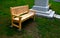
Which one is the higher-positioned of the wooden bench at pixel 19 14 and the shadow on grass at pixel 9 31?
the wooden bench at pixel 19 14

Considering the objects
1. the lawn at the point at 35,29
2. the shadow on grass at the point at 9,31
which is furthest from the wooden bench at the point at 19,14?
the lawn at the point at 35,29

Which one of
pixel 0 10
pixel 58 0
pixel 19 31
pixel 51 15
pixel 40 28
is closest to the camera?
pixel 19 31

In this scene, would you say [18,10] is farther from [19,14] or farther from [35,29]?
[35,29]

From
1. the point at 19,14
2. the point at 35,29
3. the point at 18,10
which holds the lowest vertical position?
the point at 35,29

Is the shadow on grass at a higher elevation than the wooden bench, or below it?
below

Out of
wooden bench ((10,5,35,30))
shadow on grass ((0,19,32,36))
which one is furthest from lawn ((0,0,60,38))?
wooden bench ((10,5,35,30))

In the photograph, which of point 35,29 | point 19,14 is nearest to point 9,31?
point 19,14

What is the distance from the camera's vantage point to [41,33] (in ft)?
18.6

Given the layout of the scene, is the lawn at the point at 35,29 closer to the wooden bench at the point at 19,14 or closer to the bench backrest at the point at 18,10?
the wooden bench at the point at 19,14

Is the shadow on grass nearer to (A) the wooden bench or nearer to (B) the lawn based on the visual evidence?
(B) the lawn

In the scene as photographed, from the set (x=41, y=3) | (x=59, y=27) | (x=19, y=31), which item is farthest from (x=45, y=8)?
(x=19, y=31)

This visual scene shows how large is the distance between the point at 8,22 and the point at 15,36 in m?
1.42

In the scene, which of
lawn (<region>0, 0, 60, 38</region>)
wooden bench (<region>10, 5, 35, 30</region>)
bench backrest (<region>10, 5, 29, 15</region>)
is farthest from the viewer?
bench backrest (<region>10, 5, 29, 15</region>)

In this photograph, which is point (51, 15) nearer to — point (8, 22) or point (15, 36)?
point (8, 22)
